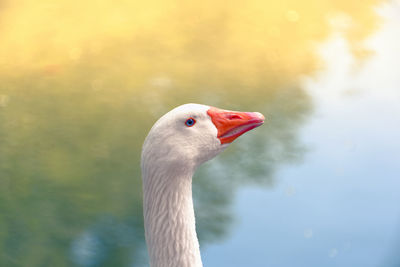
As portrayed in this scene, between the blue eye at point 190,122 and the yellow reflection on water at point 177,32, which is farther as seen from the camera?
the yellow reflection on water at point 177,32

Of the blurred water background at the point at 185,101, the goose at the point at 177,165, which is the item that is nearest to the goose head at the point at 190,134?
the goose at the point at 177,165

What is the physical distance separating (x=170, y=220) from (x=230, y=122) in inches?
6.6

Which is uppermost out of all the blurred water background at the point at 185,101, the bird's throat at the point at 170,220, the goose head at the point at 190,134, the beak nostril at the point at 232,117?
the blurred water background at the point at 185,101

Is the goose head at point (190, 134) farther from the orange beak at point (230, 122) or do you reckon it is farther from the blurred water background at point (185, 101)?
the blurred water background at point (185, 101)

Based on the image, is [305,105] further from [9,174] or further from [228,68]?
[9,174]

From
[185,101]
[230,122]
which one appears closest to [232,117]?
[230,122]

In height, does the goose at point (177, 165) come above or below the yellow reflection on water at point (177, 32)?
below

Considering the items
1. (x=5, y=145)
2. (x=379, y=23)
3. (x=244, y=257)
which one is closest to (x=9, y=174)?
(x=5, y=145)

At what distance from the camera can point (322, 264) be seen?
1.88 metres

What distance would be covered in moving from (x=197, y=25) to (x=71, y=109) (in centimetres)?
58

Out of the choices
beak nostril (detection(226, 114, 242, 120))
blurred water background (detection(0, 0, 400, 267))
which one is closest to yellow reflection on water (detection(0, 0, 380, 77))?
blurred water background (detection(0, 0, 400, 267))

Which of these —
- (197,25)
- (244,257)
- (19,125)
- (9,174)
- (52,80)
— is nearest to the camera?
(244,257)

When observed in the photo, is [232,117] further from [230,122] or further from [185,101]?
[185,101]

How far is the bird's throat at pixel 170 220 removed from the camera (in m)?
0.97
